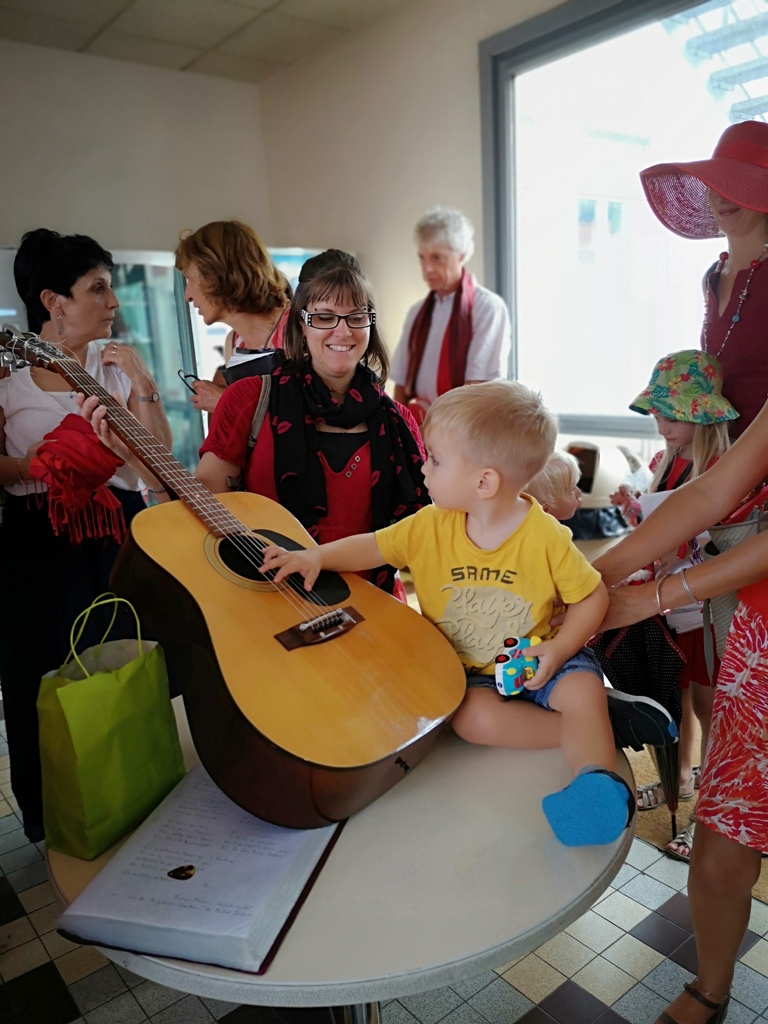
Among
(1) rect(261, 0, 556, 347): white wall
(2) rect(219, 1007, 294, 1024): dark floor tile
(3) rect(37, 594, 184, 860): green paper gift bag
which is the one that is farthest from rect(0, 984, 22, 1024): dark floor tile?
(1) rect(261, 0, 556, 347): white wall

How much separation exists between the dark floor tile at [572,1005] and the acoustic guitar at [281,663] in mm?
813

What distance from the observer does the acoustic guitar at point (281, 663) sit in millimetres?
850

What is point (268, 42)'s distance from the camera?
458cm

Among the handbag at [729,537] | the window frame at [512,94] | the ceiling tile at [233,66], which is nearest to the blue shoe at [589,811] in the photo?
the handbag at [729,537]

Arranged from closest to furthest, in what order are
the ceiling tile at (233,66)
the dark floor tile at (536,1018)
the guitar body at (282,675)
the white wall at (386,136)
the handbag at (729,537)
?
the guitar body at (282,675) < the handbag at (729,537) < the dark floor tile at (536,1018) < the white wall at (386,136) < the ceiling tile at (233,66)

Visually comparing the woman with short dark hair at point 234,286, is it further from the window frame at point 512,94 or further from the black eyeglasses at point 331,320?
the window frame at point 512,94

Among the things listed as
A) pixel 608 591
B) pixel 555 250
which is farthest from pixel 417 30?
pixel 608 591

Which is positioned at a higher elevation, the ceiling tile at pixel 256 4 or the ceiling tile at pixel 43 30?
the ceiling tile at pixel 43 30

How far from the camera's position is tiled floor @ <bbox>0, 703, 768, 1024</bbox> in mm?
1432

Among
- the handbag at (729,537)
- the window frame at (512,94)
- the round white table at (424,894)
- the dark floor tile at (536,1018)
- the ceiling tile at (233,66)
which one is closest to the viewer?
the round white table at (424,894)

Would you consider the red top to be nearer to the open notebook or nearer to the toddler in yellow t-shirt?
the toddler in yellow t-shirt

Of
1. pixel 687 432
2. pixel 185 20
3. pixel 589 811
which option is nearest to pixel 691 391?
pixel 687 432

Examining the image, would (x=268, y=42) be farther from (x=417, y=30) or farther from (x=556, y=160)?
(x=556, y=160)

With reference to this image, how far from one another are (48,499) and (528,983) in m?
1.43
